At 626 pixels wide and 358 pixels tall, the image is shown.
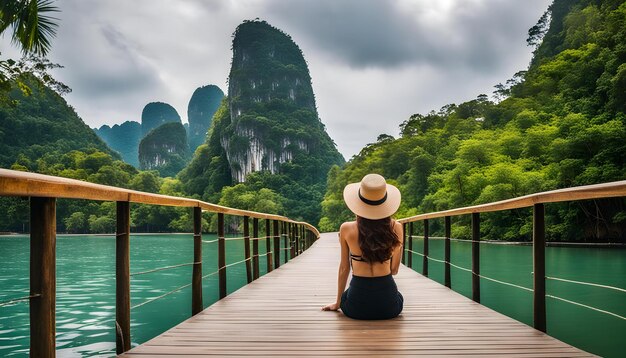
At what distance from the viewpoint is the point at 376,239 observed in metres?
3.08

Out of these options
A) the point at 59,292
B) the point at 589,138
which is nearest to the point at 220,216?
the point at 59,292

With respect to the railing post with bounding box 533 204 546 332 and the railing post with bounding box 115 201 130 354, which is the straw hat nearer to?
the railing post with bounding box 533 204 546 332

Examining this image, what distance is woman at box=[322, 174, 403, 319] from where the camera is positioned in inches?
117

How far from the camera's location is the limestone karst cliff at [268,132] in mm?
97000

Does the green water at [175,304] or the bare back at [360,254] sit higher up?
the bare back at [360,254]

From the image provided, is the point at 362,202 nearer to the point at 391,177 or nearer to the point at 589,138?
the point at 589,138

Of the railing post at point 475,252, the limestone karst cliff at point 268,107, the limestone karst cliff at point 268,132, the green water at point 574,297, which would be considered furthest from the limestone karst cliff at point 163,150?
the railing post at point 475,252

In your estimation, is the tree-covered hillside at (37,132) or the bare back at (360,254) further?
the tree-covered hillside at (37,132)

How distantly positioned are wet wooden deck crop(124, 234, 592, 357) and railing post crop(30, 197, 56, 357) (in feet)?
2.28

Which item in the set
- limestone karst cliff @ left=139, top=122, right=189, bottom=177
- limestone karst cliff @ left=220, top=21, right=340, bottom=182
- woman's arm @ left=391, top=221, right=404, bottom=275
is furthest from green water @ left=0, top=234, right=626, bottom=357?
limestone karst cliff @ left=139, top=122, right=189, bottom=177

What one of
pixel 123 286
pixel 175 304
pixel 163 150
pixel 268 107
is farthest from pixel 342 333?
pixel 163 150

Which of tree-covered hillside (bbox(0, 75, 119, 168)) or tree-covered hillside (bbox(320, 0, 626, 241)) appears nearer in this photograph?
tree-covered hillside (bbox(320, 0, 626, 241))

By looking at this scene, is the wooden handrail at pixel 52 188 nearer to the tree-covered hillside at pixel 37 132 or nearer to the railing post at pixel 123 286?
the railing post at pixel 123 286

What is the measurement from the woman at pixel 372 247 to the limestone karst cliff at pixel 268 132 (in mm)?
75917
